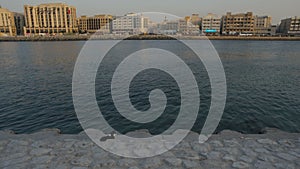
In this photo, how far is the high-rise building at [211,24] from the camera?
5655 inches

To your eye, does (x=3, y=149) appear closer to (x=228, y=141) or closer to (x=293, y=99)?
(x=228, y=141)

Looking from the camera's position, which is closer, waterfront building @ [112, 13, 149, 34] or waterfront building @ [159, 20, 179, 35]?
waterfront building @ [159, 20, 179, 35]

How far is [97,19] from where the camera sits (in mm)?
173375

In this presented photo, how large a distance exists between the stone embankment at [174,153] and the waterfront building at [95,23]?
173 metres

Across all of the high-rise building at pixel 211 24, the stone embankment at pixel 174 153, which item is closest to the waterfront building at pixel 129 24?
the high-rise building at pixel 211 24

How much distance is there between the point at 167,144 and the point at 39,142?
3.87 m

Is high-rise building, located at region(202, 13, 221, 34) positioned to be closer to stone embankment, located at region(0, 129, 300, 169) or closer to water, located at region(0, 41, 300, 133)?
water, located at region(0, 41, 300, 133)

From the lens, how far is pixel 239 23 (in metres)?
133

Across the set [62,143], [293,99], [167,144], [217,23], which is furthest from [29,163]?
[217,23]

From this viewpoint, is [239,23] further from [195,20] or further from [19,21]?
[19,21]

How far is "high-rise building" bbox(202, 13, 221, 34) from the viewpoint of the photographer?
143625 mm

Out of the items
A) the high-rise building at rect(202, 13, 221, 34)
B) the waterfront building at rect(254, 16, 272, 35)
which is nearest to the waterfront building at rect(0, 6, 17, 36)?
the high-rise building at rect(202, 13, 221, 34)

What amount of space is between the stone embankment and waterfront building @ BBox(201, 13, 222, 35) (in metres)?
146

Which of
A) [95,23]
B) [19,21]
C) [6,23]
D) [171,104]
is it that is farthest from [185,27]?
[171,104]
